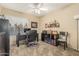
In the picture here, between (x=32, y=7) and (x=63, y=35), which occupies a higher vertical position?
(x=32, y=7)

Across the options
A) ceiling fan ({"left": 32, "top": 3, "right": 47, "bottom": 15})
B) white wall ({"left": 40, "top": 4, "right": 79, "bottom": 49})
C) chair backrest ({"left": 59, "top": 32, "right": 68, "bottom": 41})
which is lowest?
chair backrest ({"left": 59, "top": 32, "right": 68, "bottom": 41})

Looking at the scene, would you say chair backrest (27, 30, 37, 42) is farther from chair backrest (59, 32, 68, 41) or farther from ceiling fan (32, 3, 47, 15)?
chair backrest (59, 32, 68, 41)

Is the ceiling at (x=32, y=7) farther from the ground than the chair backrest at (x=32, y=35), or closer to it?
farther from the ground

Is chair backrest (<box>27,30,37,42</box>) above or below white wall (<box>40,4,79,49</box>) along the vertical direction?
below

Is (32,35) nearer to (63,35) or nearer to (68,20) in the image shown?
(63,35)

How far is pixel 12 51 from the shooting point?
2158 millimetres

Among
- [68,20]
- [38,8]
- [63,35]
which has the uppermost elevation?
[38,8]

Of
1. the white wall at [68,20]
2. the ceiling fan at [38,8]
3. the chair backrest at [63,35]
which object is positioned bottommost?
the chair backrest at [63,35]

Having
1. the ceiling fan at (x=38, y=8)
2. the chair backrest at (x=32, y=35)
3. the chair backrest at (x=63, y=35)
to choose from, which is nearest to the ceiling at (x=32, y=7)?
the ceiling fan at (x=38, y=8)

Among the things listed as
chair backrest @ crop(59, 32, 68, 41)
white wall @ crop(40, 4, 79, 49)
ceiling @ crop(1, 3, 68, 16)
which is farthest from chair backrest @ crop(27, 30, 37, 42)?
chair backrest @ crop(59, 32, 68, 41)

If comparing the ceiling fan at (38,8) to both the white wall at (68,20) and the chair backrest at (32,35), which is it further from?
the chair backrest at (32,35)

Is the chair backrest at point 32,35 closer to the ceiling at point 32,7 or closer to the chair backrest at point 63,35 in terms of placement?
the ceiling at point 32,7

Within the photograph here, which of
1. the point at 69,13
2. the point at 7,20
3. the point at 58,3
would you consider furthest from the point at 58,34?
the point at 7,20

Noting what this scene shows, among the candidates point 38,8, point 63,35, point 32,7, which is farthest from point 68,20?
point 32,7
